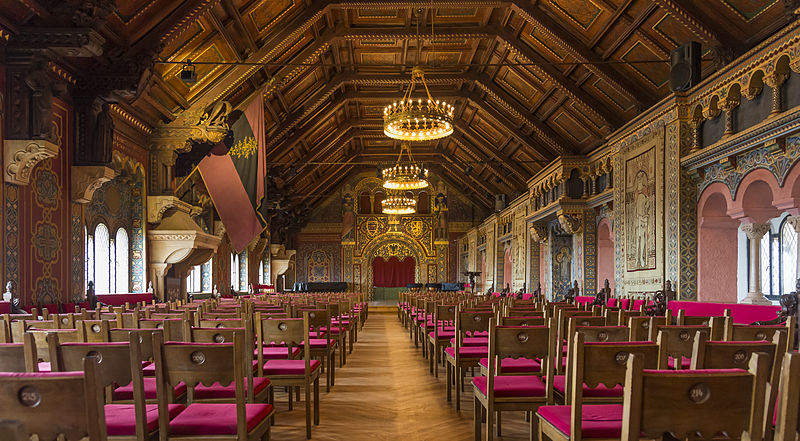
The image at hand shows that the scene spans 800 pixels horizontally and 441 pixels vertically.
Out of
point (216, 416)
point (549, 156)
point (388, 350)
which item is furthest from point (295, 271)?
point (216, 416)

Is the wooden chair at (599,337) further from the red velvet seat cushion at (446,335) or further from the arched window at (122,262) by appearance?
the arched window at (122,262)

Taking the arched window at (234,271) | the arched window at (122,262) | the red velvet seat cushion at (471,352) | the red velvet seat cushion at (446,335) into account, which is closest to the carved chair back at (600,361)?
the red velvet seat cushion at (471,352)

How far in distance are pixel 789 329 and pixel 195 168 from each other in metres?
11.1

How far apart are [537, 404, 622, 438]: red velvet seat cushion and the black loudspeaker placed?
7743 millimetres

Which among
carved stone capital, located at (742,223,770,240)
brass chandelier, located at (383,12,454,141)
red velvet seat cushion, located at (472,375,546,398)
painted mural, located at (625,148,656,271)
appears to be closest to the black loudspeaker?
painted mural, located at (625,148,656,271)

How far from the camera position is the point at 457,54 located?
1608 cm

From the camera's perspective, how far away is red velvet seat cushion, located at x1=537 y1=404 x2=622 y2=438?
8.30 ft

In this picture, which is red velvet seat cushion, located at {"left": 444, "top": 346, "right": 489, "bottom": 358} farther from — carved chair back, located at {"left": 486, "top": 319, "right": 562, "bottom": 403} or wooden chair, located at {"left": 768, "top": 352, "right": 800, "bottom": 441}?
wooden chair, located at {"left": 768, "top": 352, "right": 800, "bottom": 441}

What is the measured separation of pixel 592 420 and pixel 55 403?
2074 millimetres

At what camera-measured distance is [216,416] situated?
2871mm

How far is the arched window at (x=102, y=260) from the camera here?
33.9ft

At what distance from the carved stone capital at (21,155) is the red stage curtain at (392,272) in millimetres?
25642

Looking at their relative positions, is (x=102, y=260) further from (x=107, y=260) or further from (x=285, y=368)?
(x=285, y=368)

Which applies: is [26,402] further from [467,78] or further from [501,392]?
[467,78]
